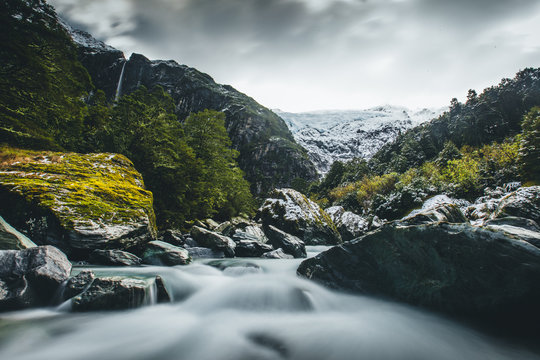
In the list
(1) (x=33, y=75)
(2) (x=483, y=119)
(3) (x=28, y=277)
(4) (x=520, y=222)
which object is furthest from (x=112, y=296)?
(2) (x=483, y=119)

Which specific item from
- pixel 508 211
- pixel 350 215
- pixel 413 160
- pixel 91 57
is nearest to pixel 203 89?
pixel 91 57

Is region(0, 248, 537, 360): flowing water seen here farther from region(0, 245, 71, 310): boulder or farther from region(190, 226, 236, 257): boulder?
region(190, 226, 236, 257): boulder

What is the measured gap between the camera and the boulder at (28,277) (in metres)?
3.08

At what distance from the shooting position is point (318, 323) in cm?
344

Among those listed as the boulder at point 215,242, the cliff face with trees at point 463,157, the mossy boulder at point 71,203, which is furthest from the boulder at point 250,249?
the cliff face with trees at point 463,157

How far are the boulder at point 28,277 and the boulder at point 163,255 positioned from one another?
2.51 m

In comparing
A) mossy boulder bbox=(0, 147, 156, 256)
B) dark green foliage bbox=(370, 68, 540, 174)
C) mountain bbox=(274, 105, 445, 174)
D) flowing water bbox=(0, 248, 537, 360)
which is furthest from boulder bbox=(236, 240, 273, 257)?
mountain bbox=(274, 105, 445, 174)

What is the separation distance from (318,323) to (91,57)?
449 feet

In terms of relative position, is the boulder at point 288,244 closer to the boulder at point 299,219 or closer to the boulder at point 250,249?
the boulder at point 250,249

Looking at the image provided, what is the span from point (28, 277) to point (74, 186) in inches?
137

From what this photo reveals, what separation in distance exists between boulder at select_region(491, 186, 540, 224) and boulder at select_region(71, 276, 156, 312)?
1109cm

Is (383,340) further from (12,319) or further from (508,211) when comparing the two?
(508,211)

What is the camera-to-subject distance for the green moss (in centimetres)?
510

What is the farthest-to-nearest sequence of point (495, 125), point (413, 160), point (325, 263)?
point (413, 160) < point (495, 125) < point (325, 263)
